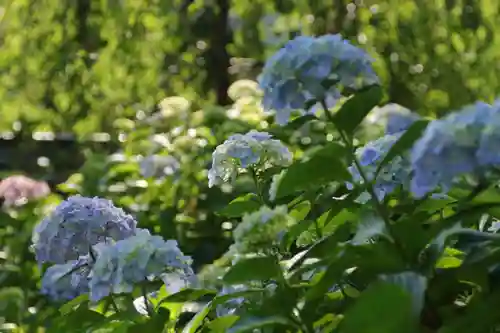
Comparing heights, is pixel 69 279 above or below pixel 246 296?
below

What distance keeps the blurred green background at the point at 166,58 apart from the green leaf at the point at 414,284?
221 cm

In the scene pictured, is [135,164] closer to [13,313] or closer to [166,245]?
[13,313]

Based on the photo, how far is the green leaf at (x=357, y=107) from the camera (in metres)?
0.92

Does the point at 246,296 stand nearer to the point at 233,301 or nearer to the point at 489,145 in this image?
the point at 233,301

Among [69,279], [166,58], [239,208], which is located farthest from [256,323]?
[166,58]

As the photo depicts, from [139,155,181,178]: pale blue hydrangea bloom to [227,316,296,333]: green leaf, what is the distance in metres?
1.71

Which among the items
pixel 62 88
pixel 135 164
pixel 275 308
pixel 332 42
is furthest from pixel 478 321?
pixel 62 88

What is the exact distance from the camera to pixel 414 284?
0.78m

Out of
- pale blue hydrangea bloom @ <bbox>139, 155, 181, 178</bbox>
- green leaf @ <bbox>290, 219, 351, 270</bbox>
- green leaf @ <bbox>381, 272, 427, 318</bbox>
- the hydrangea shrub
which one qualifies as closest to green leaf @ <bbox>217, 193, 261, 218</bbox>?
the hydrangea shrub

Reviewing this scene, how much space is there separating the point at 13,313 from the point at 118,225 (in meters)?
0.96

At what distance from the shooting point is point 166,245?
1.04 metres

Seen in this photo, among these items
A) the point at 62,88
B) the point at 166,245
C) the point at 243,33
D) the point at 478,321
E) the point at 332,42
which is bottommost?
the point at 62,88

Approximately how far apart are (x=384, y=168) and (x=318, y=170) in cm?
16

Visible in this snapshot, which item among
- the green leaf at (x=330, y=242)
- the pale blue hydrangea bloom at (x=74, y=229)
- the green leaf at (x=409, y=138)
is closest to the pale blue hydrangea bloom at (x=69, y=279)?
the pale blue hydrangea bloom at (x=74, y=229)
